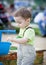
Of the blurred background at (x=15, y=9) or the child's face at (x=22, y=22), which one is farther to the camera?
the blurred background at (x=15, y=9)

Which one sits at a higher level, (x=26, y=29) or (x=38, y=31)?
(x=38, y=31)

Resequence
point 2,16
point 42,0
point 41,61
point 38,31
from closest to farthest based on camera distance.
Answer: point 41,61
point 38,31
point 2,16
point 42,0

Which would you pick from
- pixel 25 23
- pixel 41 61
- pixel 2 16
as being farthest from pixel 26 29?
pixel 2 16

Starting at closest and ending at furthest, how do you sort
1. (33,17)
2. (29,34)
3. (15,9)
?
(29,34) < (33,17) < (15,9)

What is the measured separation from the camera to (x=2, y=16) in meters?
7.52

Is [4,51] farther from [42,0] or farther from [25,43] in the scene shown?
[42,0]

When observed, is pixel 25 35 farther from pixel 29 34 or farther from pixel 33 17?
pixel 33 17

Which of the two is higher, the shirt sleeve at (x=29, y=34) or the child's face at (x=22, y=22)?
the child's face at (x=22, y=22)

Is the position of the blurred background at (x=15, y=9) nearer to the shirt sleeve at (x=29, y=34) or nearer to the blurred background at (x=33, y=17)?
the blurred background at (x=33, y=17)

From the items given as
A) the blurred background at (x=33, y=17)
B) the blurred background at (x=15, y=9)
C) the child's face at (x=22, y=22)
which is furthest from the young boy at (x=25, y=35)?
the blurred background at (x=15, y=9)

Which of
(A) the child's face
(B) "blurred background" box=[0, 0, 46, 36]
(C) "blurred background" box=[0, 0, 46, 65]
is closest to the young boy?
(A) the child's face

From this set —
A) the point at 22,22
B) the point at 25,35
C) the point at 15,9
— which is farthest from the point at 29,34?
the point at 15,9

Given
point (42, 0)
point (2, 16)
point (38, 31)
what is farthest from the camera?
point (42, 0)

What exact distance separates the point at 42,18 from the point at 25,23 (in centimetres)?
413
